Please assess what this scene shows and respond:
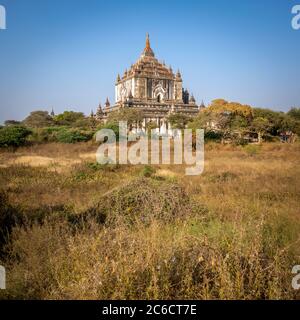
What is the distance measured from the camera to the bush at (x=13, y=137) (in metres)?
19.8

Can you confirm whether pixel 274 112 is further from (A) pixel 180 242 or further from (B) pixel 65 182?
(A) pixel 180 242

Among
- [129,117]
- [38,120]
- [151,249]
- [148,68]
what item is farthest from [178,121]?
[151,249]

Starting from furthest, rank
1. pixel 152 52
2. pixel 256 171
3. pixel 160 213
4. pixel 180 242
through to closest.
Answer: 1. pixel 152 52
2. pixel 256 171
3. pixel 160 213
4. pixel 180 242

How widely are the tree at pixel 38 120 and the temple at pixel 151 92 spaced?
741 cm

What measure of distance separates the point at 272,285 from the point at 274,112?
107 feet

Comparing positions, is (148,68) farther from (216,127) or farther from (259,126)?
(259,126)

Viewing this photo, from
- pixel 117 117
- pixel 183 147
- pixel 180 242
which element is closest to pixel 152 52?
pixel 117 117

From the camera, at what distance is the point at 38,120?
133 feet

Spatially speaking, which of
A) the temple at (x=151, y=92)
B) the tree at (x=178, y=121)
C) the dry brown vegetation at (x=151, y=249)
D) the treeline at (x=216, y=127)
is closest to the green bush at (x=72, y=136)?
the treeline at (x=216, y=127)

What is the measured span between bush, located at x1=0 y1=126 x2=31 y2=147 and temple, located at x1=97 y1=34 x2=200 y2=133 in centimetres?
1645

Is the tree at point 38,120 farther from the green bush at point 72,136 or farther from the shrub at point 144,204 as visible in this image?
the shrub at point 144,204

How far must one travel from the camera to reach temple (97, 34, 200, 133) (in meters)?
37.2

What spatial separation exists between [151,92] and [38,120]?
1591 centimetres

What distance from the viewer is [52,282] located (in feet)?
9.80
